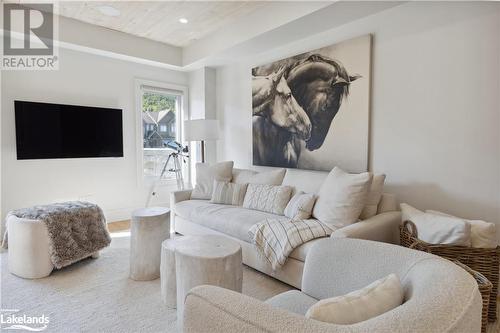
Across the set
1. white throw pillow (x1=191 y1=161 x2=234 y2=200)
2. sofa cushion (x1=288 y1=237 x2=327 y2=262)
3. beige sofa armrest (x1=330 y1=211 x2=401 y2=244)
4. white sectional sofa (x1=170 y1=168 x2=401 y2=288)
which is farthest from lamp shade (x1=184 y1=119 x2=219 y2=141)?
beige sofa armrest (x1=330 y1=211 x2=401 y2=244)

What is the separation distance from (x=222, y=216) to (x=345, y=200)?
4.19ft

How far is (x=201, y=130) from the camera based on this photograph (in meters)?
4.10

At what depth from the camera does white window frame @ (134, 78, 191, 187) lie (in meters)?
4.62

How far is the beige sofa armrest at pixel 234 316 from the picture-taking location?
0.69 m

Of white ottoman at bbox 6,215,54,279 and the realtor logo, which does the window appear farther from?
white ottoman at bbox 6,215,54,279

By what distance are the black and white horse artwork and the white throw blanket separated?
1.23m

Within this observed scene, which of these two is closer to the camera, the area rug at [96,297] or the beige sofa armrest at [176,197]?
the area rug at [96,297]

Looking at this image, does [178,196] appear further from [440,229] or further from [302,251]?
[440,229]

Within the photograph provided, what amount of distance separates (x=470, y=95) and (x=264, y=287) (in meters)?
2.27

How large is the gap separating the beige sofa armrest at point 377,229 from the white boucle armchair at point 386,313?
0.83 meters

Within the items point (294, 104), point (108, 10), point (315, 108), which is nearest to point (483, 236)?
point (315, 108)

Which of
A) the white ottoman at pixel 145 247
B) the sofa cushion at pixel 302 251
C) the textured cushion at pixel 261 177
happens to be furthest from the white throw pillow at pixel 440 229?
the white ottoman at pixel 145 247

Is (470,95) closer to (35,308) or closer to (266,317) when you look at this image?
(266,317)

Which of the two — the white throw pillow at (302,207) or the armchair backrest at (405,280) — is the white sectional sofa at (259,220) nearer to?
the white throw pillow at (302,207)
